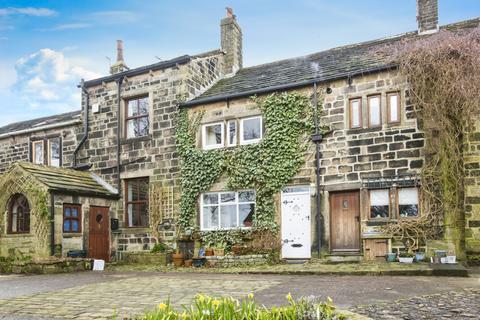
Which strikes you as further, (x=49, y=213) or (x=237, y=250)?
(x=237, y=250)

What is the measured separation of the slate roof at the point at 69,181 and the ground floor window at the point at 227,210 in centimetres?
379

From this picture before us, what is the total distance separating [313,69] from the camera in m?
16.9

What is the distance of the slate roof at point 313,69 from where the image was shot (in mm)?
15383

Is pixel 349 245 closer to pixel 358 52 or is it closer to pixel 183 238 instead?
pixel 183 238

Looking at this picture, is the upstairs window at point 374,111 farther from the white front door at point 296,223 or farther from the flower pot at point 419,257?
the flower pot at point 419,257

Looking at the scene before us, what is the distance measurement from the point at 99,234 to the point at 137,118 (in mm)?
4592

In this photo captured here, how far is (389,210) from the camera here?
45.9 ft

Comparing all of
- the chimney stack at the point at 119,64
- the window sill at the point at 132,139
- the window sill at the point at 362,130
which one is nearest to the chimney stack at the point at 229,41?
the window sill at the point at 132,139

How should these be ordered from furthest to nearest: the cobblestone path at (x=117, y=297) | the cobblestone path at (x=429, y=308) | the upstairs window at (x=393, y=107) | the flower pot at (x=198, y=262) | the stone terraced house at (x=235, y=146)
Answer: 1. the flower pot at (x=198, y=262)
2. the upstairs window at (x=393, y=107)
3. the stone terraced house at (x=235, y=146)
4. the cobblestone path at (x=117, y=297)
5. the cobblestone path at (x=429, y=308)

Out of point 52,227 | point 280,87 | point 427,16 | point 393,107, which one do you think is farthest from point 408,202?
point 52,227

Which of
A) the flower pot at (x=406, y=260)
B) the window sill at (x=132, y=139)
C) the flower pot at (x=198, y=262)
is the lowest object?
the flower pot at (x=198, y=262)

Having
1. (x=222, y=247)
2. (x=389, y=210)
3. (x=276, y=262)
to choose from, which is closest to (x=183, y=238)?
(x=222, y=247)

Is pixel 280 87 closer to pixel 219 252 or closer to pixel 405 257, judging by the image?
pixel 219 252

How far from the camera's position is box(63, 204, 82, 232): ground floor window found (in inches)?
623
